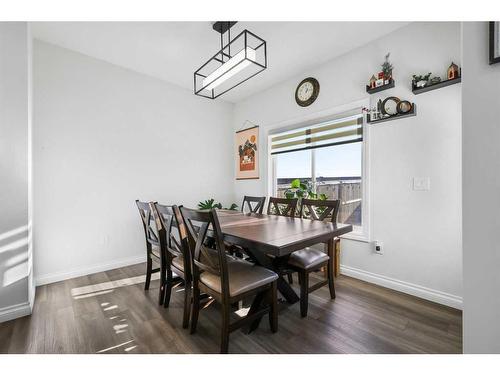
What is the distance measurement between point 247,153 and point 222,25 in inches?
85.4

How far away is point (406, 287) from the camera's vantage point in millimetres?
2324

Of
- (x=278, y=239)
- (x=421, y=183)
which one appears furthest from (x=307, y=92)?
(x=278, y=239)

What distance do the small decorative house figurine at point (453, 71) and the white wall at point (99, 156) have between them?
331 cm

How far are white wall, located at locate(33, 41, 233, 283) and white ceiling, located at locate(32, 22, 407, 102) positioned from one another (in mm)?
299

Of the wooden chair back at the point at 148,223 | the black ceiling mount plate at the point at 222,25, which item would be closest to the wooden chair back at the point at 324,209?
the wooden chair back at the point at 148,223

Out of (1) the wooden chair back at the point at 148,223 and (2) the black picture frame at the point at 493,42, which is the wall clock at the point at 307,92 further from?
(1) the wooden chair back at the point at 148,223

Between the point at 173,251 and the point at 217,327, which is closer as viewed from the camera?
the point at 217,327

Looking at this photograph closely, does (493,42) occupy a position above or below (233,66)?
below

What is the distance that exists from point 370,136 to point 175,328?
2.68 metres

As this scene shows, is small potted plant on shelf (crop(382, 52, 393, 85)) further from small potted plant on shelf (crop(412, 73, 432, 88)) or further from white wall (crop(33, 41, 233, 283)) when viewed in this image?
white wall (crop(33, 41, 233, 283))

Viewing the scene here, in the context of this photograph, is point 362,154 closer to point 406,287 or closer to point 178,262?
point 406,287

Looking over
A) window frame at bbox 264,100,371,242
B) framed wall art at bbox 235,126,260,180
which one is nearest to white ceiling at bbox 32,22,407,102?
window frame at bbox 264,100,371,242

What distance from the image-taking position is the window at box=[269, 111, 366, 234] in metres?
2.83
